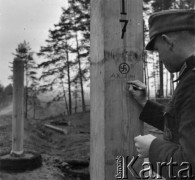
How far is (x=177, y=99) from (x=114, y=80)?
1.37 feet

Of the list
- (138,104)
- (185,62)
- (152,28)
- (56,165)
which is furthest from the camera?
(56,165)

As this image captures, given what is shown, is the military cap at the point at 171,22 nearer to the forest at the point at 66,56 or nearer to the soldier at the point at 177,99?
the soldier at the point at 177,99

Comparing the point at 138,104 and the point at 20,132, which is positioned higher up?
the point at 138,104

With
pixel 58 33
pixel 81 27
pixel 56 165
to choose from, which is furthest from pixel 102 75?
pixel 58 33

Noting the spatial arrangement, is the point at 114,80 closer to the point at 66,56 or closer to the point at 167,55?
the point at 167,55

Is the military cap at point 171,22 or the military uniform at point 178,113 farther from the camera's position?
the military cap at point 171,22

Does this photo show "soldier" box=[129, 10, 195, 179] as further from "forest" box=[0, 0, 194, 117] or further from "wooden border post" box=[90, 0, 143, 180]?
"forest" box=[0, 0, 194, 117]

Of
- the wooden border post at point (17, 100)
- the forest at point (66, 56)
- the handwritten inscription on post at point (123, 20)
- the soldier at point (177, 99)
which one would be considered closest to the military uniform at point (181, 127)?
the soldier at point (177, 99)

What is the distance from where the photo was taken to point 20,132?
251 inches

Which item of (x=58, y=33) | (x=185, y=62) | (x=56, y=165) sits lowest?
(x=56, y=165)

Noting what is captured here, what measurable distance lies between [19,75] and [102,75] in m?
5.01

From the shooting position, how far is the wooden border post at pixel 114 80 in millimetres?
1587

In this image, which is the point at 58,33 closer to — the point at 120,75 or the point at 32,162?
the point at 32,162

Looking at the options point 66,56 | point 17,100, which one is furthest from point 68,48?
point 17,100
